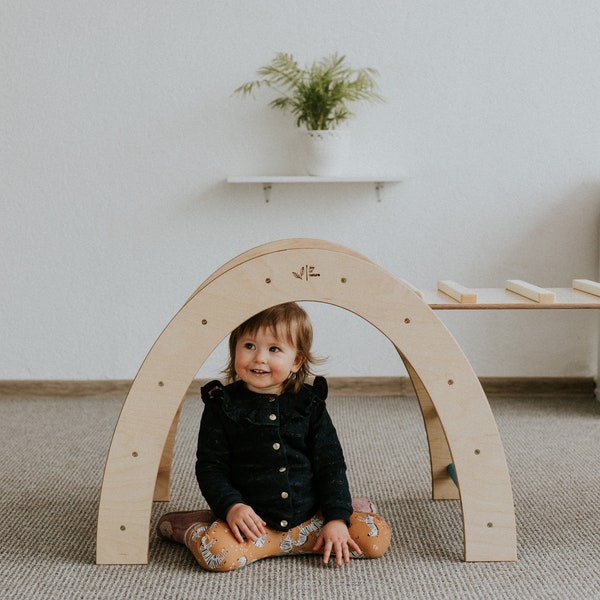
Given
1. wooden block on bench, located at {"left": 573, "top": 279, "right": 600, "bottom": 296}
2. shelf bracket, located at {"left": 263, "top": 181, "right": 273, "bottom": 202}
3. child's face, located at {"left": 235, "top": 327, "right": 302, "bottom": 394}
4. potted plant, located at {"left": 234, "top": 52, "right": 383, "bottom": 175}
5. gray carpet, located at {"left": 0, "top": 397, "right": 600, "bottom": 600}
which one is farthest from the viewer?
shelf bracket, located at {"left": 263, "top": 181, "right": 273, "bottom": 202}

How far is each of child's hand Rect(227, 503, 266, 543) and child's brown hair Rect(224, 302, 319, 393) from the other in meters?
0.22

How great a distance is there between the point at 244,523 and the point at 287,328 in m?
0.32

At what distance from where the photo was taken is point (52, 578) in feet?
4.28

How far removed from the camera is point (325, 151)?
94.3 inches

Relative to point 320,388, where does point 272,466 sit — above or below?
below

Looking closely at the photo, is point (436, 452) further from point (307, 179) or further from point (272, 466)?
point (307, 179)

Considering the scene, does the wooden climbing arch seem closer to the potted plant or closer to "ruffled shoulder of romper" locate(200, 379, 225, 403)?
"ruffled shoulder of romper" locate(200, 379, 225, 403)

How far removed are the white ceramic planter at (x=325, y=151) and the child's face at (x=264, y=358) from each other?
43.4 inches

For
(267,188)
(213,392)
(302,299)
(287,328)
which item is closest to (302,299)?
(302,299)

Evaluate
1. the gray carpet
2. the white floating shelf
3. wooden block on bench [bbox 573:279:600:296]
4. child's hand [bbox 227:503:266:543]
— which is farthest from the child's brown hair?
the white floating shelf

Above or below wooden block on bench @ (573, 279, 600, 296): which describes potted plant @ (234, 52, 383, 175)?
above

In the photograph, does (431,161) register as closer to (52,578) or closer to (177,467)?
(177,467)

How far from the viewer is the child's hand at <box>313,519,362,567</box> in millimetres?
1343

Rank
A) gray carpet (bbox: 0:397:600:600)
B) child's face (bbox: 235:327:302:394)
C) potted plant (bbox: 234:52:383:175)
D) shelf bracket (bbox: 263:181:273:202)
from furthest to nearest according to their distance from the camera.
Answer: shelf bracket (bbox: 263:181:273:202) → potted plant (bbox: 234:52:383:175) → child's face (bbox: 235:327:302:394) → gray carpet (bbox: 0:397:600:600)
